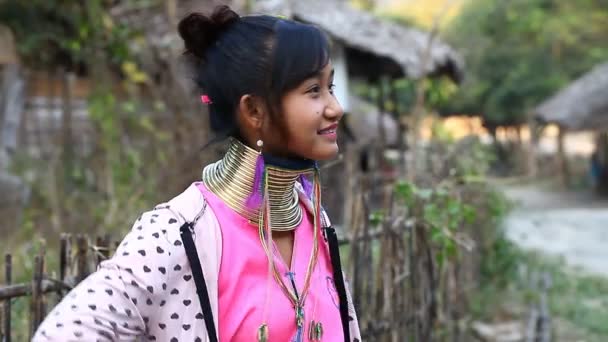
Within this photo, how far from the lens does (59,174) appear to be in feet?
22.9

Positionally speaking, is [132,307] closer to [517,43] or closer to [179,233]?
[179,233]

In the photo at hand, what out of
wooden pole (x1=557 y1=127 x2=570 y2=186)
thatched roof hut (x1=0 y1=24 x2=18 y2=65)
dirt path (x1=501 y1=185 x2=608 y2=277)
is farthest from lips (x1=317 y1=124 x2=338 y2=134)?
wooden pole (x1=557 y1=127 x2=570 y2=186)

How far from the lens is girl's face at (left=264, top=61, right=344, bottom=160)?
49.6 inches

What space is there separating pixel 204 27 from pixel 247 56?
0.37 ft

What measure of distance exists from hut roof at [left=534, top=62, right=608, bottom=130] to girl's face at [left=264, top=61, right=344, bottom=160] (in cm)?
1467

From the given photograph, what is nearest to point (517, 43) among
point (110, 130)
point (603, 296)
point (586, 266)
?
point (586, 266)

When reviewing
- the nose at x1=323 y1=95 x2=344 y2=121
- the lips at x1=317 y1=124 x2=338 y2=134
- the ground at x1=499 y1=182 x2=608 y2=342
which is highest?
the nose at x1=323 y1=95 x2=344 y2=121

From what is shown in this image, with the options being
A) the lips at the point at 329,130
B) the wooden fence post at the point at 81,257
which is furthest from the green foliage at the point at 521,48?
the lips at the point at 329,130

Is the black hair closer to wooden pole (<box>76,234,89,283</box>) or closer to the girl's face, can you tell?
the girl's face

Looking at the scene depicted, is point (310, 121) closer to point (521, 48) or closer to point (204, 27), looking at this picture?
point (204, 27)

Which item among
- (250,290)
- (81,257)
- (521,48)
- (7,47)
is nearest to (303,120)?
(250,290)

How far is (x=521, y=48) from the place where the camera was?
2055cm

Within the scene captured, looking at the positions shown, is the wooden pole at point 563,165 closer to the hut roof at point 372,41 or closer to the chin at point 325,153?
the hut roof at point 372,41

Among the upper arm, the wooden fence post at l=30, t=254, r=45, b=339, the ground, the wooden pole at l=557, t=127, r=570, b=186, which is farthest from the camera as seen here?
the wooden pole at l=557, t=127, r=570, b=186
